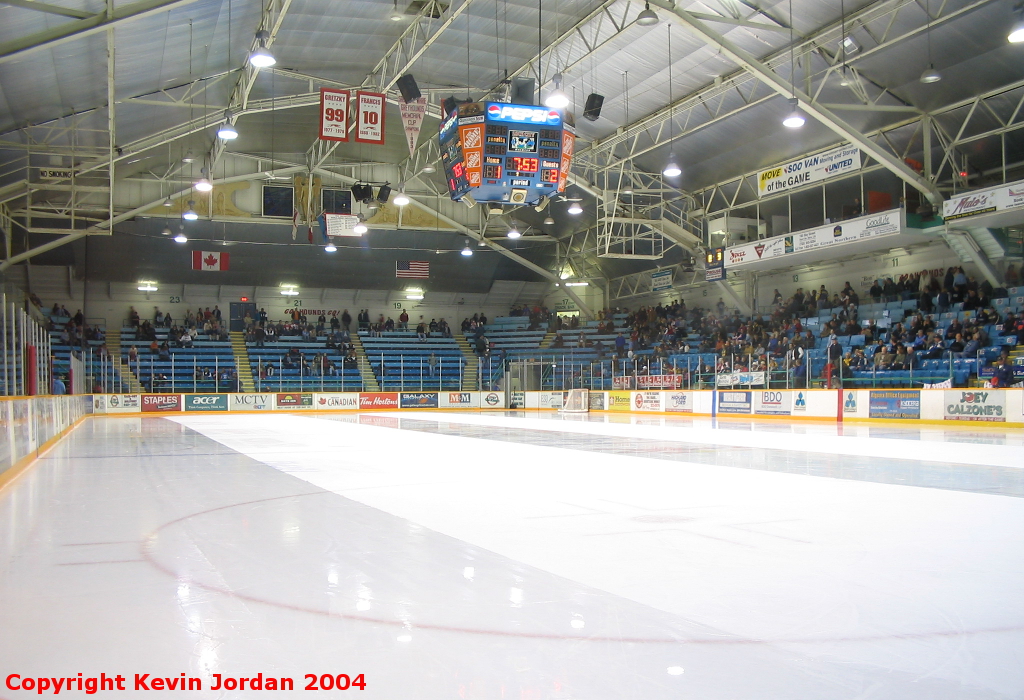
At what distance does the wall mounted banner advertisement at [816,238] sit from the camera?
25.0 m

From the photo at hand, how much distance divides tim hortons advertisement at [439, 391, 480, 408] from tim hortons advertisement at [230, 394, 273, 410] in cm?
797

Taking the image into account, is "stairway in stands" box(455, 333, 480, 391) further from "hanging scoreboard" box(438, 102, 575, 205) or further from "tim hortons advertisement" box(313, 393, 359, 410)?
"hanging scoreboard" box(438, 102, 575, 205)

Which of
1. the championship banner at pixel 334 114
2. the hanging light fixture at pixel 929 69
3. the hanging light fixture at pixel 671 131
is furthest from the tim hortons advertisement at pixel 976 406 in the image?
the championship banner at pixel 334 114

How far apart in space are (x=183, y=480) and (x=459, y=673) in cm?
726

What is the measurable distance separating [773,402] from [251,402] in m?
21.5

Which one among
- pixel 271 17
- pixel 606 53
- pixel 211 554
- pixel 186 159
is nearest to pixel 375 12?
pixel 271 17

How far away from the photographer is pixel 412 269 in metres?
41.1

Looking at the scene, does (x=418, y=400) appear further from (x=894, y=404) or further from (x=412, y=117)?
(x=894, y=404)

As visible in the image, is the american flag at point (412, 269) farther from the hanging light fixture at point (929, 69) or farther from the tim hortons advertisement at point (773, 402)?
the hanging light fixture at point (929, 69)

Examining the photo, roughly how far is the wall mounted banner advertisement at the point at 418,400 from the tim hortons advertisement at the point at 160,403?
31.8 ft

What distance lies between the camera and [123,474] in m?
10.0

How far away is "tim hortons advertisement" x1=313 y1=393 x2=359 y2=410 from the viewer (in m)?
35.3

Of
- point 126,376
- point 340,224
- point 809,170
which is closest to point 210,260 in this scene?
point 126,376

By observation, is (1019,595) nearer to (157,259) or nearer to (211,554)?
(211,554)
